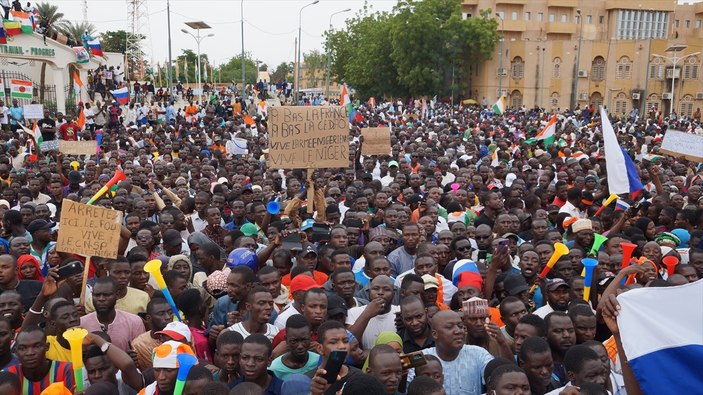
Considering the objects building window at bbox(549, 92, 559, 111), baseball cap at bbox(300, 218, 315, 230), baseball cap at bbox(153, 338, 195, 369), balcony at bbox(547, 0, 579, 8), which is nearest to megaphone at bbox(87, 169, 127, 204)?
baseball cap at bbox(300, 218, 315, 230)

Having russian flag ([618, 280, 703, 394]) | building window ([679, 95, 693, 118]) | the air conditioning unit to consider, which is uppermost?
the air conditioning unit

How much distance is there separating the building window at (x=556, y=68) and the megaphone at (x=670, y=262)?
53430 mm

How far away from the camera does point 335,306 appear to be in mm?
5062

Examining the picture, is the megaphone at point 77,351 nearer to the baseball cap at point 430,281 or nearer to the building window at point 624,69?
the baseball cap at point 430,281

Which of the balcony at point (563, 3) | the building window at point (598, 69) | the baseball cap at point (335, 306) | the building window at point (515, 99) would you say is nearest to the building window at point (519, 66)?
the building window at point (515, 99)

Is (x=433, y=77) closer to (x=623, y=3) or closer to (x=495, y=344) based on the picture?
(x=623, y=3)

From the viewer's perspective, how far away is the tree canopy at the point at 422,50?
2007 inches

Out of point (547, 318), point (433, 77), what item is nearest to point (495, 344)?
point (547, 318)

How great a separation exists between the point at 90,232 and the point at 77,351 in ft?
6.49

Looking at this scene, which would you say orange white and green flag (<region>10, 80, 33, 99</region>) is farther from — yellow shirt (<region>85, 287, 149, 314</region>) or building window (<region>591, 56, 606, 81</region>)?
building window (<region>591, 56, 606, 81</region>)

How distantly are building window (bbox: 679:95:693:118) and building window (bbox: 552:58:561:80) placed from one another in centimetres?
981

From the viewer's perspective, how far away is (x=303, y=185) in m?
11.3

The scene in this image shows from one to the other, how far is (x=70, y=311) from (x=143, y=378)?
76cm

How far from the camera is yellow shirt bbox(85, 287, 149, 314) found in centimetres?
547
